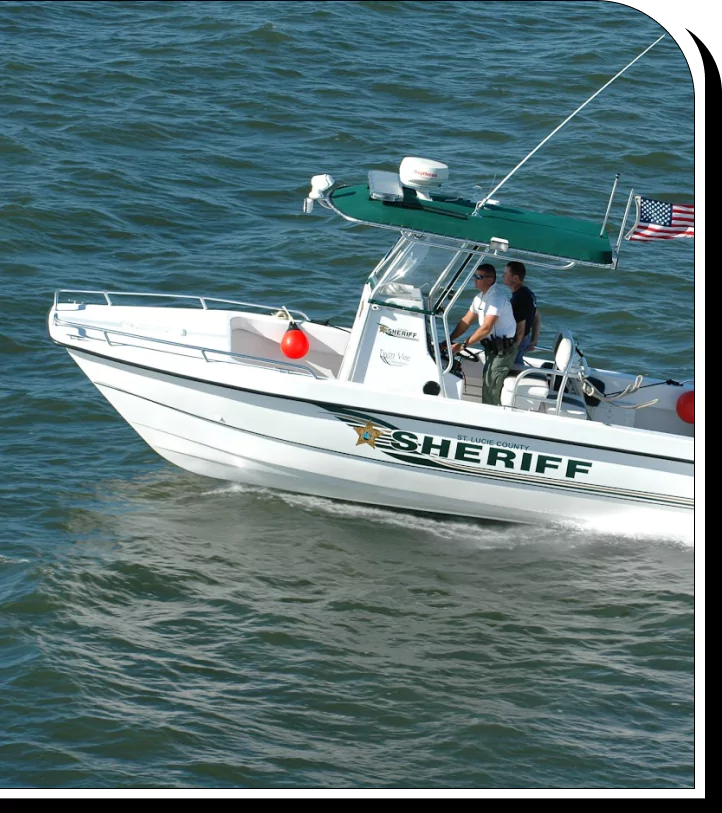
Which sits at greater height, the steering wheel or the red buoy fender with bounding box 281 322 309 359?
the red buoy fender with bounding box 281 322 309 359

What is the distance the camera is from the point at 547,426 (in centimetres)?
960

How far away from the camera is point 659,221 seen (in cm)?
921

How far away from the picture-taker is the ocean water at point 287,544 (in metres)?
7.70

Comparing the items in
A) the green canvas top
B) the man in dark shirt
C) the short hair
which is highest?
the green canvas top

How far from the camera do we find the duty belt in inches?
393

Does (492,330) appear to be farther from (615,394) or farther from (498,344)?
(615,394)

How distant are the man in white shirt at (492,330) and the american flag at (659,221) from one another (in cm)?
118

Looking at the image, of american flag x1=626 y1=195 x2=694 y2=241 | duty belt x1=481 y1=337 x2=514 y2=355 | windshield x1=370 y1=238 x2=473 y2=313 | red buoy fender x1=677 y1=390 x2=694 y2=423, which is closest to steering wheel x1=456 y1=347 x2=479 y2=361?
duty belt x1=481 y1=337 x2=514 y2=355

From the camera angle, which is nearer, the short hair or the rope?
the short hair

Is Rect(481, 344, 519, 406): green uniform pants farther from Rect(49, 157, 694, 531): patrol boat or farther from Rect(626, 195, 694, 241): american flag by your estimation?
Rect(626, 195, 694, 241): american flag

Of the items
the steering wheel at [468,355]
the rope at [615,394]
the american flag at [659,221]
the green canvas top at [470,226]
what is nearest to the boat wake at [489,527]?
the rope at [615,394]

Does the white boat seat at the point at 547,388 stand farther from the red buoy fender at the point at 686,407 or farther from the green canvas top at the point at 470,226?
the red buoy fender at the point at 686,407

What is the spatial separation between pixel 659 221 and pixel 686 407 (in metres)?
1.98

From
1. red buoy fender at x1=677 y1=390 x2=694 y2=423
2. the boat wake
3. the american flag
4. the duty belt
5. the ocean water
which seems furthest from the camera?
red buoy fender at x1=677 y1=390 x2=694 y2=423
